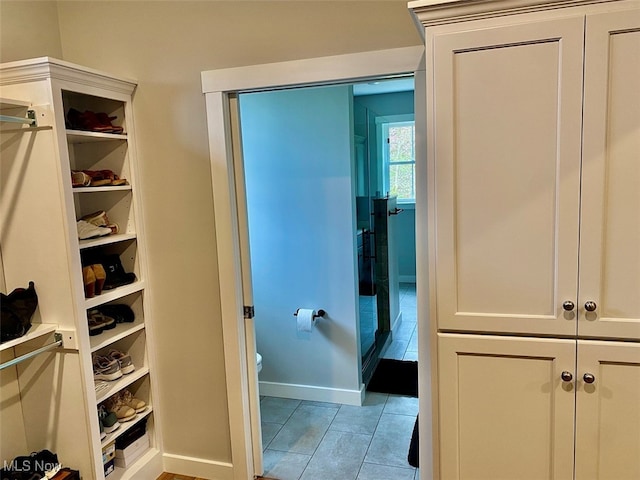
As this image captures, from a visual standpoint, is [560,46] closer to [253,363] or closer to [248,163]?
[253,363]

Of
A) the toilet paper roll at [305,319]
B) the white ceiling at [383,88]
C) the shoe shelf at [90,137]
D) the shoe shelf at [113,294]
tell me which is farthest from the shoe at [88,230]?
the white ceiling at [383,88]

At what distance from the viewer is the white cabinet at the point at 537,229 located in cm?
129

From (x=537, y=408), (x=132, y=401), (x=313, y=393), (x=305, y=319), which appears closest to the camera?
(x=537, y=408)

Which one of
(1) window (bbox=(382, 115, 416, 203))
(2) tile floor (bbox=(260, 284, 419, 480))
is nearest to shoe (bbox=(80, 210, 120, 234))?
(2) tile floor (bbox=(260, 284, 419, 480))

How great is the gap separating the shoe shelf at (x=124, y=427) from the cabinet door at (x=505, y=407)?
4.76 feet

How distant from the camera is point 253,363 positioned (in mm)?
2271

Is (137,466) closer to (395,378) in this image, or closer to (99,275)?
(99,275)

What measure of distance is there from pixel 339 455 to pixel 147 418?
1.03 m

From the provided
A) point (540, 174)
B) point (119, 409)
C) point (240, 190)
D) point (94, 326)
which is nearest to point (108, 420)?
point (119, 409)

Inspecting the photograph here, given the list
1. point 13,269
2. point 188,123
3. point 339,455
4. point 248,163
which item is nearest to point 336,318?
point 339,455

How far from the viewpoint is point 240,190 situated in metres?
2.14

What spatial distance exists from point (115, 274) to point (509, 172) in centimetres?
177

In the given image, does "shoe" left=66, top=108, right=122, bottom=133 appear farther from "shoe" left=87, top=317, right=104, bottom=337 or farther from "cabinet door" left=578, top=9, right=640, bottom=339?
"cabinet door" left=578, top=9, right=640, bottom=339

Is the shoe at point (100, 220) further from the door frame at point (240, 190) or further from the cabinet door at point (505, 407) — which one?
the cabinet door at point (505, 407)
